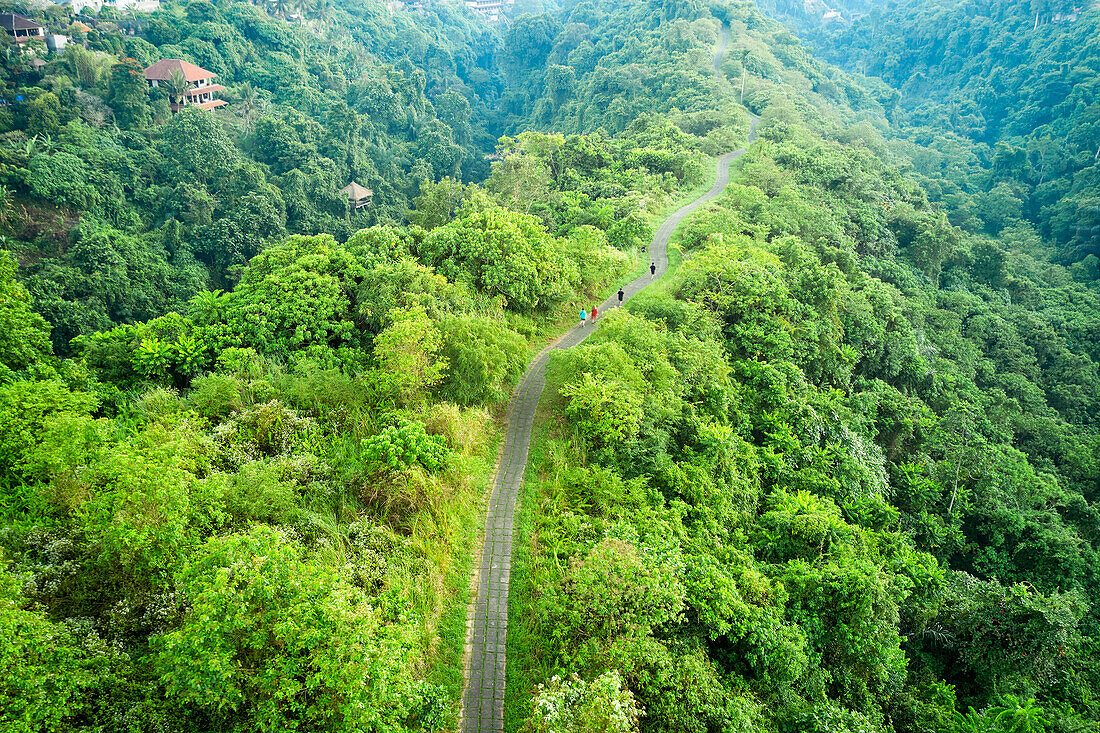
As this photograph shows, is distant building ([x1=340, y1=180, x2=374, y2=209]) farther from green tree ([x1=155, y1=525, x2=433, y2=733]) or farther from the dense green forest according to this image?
the dense green forest

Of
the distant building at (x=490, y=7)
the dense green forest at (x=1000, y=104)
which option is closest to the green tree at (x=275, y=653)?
the dense green forest at (x=1000, y=104)

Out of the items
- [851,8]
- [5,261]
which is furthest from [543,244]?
[851,8]

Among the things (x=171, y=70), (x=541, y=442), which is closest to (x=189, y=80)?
(x=171, y=70)

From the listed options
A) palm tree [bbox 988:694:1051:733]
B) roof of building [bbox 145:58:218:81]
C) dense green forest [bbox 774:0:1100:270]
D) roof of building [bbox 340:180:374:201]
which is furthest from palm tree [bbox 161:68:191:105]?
dense green forest [bbox 774:0:1100:270]

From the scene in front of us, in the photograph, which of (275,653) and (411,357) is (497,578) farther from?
(411,357)

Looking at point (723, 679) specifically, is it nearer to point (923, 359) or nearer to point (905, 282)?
point (923, 359)

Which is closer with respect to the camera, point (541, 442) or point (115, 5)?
point (541, 442)

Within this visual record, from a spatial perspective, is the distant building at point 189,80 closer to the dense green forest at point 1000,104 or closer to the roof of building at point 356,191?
the roof of building at point 356,191
